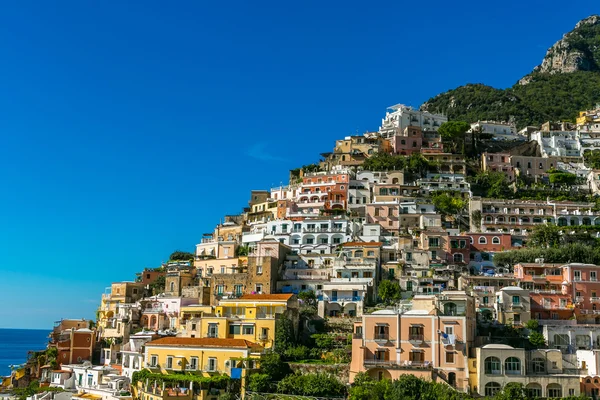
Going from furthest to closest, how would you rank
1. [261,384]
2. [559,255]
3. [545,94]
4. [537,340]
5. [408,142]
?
[545,94] → [408,142] → [559,255] → [537,340] → [261,384]

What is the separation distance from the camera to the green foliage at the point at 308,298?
191 feet

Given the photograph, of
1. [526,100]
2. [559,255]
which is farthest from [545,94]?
[559,255]

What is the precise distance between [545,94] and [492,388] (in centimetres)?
10680

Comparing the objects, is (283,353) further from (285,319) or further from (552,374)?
(552,374)

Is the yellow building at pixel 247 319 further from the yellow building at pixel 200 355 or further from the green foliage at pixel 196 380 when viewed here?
the green foliage at pixel 196 380

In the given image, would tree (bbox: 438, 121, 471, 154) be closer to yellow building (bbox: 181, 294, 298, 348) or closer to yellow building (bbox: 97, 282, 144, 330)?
yellow building (bbox: 97, 282, 144, 330)

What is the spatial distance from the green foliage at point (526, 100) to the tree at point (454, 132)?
28.5 metres

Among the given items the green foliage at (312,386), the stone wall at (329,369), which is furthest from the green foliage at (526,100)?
the green foliage at (312,386)

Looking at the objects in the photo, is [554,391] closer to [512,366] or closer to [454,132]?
[512,366]

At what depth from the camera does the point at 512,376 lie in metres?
44.5

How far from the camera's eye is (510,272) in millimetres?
63406

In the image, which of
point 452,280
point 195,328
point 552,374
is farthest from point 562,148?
point 195,328

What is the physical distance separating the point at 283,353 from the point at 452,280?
60.2ft

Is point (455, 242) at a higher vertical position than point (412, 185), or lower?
lower
